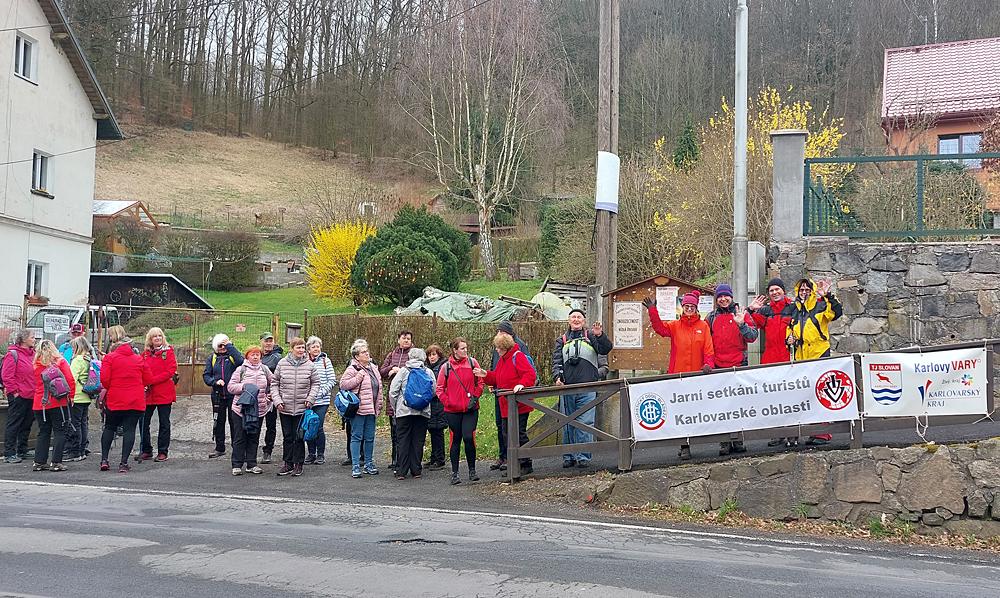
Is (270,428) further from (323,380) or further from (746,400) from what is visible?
(746,400)

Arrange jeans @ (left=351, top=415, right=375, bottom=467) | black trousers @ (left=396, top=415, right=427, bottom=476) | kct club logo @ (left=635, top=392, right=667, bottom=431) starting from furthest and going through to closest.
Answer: jeans @ (left=351, top=415, right=375, bottom=467) → black trousers @ (left=396, top=415, right=427, bottom=476) → kct club logo @ (left=635, top=392, right=667, bottom=431)

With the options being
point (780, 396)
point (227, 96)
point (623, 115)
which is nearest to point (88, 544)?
point (780, 396)

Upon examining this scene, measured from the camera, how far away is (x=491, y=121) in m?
39.6

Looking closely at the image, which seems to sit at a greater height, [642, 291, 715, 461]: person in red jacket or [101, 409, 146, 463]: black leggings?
[642, 291, 715, 461]: person in red jacket

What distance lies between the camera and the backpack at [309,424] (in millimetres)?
11445

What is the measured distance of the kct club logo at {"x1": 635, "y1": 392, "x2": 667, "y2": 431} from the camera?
32.6 ft

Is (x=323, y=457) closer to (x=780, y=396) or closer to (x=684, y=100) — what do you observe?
(x=780, y=396)

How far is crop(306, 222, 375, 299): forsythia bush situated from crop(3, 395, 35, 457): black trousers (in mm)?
19826

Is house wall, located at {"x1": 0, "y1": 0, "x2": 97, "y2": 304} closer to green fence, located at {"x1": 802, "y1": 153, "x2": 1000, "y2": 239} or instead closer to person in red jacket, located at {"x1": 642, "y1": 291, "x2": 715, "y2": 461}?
person in red jacket, located at {"x1": 642, "y1": 291, "x2": 715, "y2": 461}

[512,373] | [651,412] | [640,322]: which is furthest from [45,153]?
[651,412]

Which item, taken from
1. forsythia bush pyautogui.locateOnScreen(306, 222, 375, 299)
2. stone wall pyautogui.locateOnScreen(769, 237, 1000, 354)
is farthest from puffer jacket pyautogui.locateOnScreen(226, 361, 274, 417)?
forsythia bush pyautogui.locateOnScreen(306, 222, 375, 299)

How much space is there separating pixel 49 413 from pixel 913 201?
12336 mm

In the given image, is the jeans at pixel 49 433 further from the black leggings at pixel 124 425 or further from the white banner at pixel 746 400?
the white banner at pixel 746 400

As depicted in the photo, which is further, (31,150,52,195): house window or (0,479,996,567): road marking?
(31,150,52,195): house window
